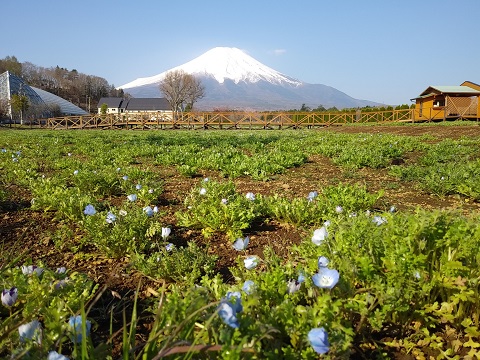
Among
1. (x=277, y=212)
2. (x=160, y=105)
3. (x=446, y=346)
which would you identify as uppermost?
(x=160, y=105)

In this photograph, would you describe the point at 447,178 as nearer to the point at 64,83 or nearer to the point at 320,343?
the point at 320,343

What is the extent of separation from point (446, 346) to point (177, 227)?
264cm

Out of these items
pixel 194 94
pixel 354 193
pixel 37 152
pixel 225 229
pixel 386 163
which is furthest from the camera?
pixel 194 94

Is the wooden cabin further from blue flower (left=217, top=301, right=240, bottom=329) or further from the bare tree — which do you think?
the bare tree

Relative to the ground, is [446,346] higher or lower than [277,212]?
lower

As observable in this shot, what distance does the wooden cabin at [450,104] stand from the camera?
103 feet

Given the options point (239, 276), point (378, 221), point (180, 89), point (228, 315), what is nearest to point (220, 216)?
point (239, 276)

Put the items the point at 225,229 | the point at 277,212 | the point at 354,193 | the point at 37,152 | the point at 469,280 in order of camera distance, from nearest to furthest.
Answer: the point at 469,280 → the point at 225,229 → the point at 277,212 → the point at 354,193 → the point at 37,152

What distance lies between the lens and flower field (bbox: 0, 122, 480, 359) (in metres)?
1.41

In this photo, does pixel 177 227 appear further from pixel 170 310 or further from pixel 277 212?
pixel 170 310

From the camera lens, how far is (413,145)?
402 inches

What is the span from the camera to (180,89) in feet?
317

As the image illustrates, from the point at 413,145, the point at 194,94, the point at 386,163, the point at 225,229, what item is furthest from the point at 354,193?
the point at 194,94

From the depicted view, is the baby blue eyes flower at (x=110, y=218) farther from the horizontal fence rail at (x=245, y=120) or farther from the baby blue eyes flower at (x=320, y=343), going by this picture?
the horizontal fence rail at (x=245, y=120)
